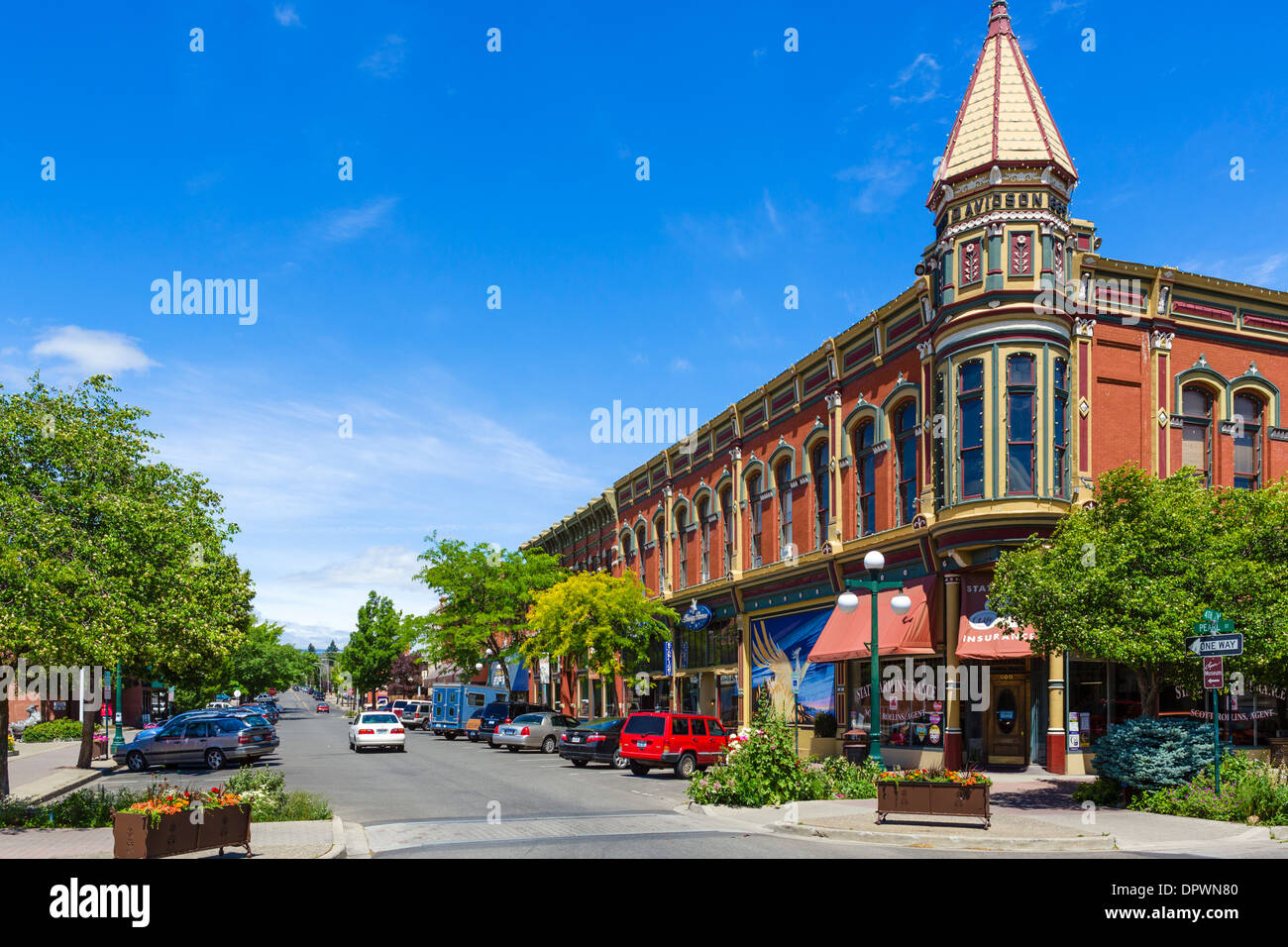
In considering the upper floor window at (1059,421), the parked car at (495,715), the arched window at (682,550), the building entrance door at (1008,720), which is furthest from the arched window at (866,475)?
the parked car at (495,715)

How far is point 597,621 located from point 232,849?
107 ft

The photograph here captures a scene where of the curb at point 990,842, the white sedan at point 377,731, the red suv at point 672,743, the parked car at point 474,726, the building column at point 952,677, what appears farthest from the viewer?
the parked car at point 474,726

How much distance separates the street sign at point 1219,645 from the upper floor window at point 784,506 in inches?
774

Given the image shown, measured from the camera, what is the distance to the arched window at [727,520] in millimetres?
43287

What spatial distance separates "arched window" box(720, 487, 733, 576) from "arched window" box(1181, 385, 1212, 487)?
1772 cm

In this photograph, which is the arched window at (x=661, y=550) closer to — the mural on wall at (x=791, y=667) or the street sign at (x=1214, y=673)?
the mural on wall at (x=791, y=667)

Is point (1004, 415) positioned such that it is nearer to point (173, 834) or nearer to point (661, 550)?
point (173, 834)

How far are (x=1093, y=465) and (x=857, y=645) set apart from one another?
800cm

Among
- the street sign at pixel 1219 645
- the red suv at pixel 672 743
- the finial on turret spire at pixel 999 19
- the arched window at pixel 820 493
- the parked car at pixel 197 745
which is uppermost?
the finial on turret spire at pixel 999 19

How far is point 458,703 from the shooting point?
54.8m

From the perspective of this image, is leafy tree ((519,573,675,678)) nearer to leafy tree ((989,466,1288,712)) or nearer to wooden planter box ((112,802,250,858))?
leafy tree ((989,466,1288,712))

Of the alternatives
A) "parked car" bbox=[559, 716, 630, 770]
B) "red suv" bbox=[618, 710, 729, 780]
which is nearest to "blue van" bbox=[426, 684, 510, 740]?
"parked car" bbox=[559, 716, 630, 770]

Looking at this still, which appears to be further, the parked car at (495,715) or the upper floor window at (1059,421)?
the parked car at (495,715)

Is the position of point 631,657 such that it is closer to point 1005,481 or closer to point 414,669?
point 1005,481
